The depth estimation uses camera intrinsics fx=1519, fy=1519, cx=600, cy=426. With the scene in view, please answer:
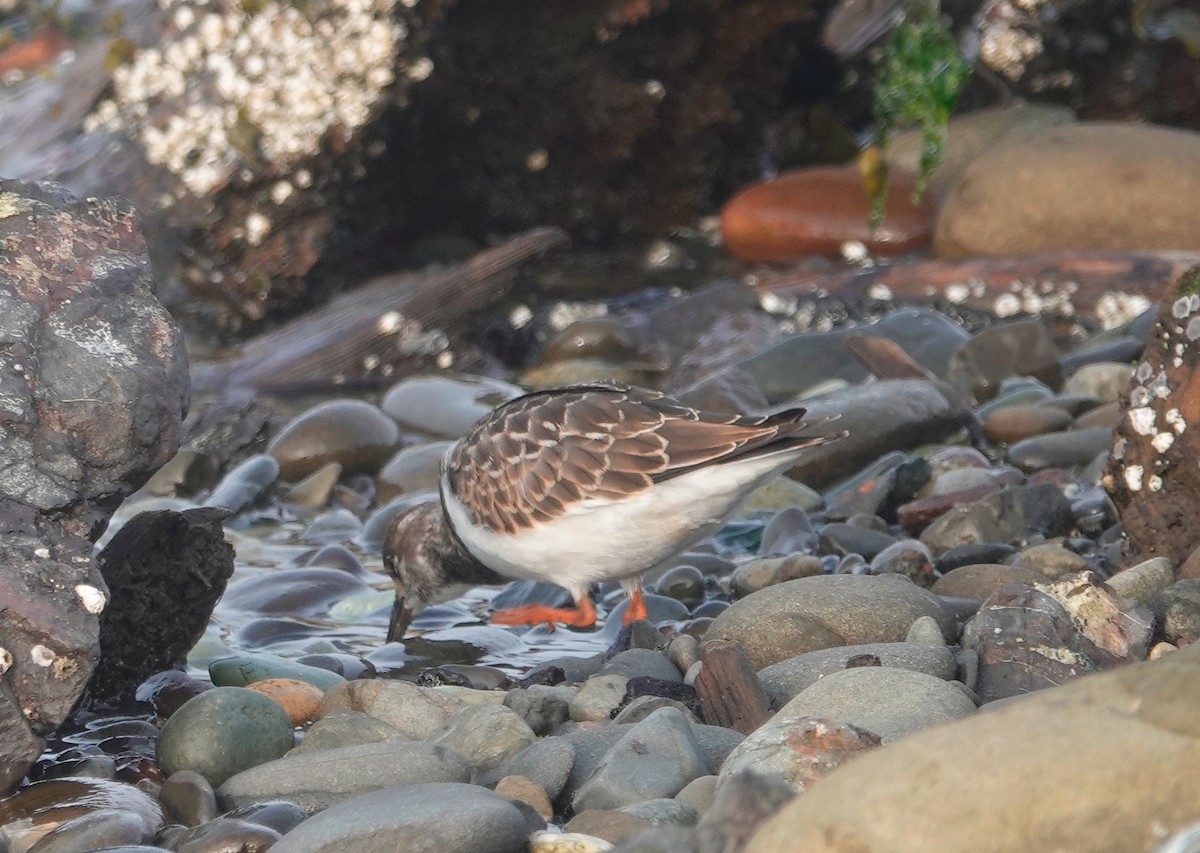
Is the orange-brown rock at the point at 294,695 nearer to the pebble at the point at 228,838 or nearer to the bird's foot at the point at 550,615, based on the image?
the pebble at the point at 228,838

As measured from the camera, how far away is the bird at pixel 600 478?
4305 millimetres

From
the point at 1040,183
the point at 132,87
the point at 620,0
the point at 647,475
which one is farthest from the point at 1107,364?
the point at 132,87

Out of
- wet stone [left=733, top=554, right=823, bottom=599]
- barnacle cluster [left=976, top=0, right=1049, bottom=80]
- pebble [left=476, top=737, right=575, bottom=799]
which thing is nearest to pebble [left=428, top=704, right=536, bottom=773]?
pebble [left=476, top=737, right=575, bottom=799]

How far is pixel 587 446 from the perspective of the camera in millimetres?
4445

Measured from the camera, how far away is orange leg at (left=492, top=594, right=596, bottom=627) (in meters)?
4.91

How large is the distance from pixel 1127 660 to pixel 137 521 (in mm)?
2639

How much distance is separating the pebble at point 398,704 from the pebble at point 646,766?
629 millimetres

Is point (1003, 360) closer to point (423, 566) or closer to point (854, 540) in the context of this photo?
point (854, 540)

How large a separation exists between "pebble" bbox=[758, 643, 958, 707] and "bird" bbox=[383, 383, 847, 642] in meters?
0.60

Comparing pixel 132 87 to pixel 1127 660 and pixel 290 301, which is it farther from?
pixel 1127 660

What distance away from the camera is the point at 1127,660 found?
3.71m

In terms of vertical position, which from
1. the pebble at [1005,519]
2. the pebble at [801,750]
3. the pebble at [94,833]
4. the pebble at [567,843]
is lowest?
the pebble at [1005,519]

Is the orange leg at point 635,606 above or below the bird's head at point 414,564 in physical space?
below

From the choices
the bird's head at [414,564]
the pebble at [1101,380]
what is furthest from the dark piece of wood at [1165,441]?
the pebble at [1101,380]
